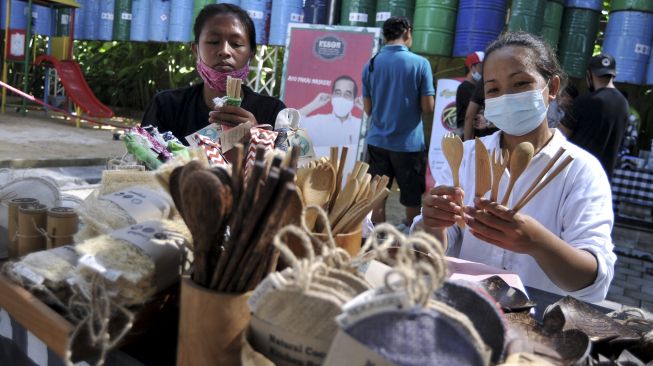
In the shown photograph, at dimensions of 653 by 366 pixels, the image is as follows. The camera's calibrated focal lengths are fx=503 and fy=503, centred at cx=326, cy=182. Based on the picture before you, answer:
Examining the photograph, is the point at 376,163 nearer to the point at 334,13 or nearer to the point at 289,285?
the point at 334,13

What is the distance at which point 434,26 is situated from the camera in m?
5.31

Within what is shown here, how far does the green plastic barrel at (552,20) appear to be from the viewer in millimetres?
5207

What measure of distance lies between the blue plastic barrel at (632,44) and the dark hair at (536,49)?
4.02 m

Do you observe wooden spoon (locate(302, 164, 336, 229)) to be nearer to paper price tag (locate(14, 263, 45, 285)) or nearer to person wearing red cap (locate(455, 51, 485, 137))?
paper price tag (locate(14, 263, 45, 285))

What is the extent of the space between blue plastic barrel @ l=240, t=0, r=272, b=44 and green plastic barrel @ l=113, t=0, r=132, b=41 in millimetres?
3219

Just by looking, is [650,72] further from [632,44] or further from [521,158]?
[521,158]

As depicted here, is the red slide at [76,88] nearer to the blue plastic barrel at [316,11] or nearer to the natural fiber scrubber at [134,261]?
the blue plastic barrel at [316,11]

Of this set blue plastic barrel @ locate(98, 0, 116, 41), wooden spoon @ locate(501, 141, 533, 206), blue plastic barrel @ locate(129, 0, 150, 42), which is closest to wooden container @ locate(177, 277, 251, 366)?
wooden spoon @ locate(501, 141, 533, 206)

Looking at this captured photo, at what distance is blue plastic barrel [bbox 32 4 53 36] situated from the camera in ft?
30.9

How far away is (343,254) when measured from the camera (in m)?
0.69

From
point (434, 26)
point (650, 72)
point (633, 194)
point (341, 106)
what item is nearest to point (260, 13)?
point (341, 106)

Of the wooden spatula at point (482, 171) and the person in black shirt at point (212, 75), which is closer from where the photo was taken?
the wooden spatula at point (482, 171)

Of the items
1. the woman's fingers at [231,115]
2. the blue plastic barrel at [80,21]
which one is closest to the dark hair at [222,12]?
the woman's fingers at [231,115]

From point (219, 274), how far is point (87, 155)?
5760 millimetres
